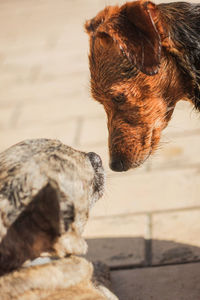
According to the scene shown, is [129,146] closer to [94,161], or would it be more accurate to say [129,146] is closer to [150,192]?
[94,161]

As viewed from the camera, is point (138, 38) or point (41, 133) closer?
point (138, 38)

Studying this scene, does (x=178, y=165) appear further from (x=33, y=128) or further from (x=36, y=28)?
(x=36, y=28)


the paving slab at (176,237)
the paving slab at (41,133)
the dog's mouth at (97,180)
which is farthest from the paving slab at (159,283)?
the paving slab at (41,133)

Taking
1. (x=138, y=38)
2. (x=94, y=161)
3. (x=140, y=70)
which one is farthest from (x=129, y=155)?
(x=138, y=38)

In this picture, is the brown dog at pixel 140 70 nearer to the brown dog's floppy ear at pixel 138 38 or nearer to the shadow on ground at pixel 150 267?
the brown dog's floppy ear at pixel 138 38

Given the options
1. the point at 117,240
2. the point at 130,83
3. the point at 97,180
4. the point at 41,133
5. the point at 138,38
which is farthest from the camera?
the point at 41,133

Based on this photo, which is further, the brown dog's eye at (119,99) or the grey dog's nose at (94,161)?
the brown dog's eye at (119,99)

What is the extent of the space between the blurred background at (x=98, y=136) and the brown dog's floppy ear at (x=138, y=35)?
0.88 meters

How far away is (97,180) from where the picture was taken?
12.4ft

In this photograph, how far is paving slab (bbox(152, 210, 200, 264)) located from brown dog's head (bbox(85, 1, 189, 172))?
2.75 ft

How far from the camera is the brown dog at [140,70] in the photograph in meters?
3.71

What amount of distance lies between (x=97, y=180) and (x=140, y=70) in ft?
2.79

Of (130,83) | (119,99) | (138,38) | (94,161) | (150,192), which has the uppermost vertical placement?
(138,38)

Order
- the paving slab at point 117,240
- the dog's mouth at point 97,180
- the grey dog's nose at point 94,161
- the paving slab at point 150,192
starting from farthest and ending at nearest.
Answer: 1. the paving slab at point 150,192
2. the paving slab at point 117,240
3. the grey dog's nose at point 94,161
4. the dog's mouth at point 97,180
